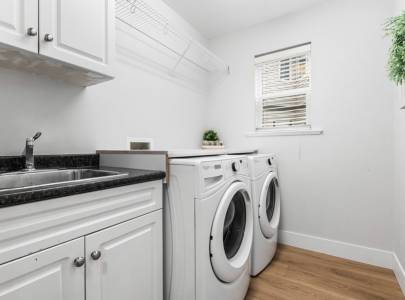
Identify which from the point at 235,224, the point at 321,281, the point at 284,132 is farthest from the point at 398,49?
the point at 321,281

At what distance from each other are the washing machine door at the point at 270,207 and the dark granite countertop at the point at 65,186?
0.99m

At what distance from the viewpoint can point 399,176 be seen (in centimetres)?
166

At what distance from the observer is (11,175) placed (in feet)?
3.54

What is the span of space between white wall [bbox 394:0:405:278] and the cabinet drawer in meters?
1.74

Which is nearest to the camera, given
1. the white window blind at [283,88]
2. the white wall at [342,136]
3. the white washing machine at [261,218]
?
the white washing machine at [261,218]

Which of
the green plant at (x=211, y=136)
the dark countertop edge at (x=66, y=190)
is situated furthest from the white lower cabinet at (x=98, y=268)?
the green plant at (x=211, y=136)

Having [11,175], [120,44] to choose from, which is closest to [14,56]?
[11,175]

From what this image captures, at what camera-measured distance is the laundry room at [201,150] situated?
2.94 feet

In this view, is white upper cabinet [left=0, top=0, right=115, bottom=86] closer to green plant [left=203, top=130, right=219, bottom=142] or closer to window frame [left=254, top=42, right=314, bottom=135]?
green plant [left=203, top=130, right=219, bottom=142]

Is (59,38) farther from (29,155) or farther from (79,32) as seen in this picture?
(29,155)

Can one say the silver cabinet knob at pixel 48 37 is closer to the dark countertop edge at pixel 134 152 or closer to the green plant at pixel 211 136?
the dark countertop edge at pixel 134 152

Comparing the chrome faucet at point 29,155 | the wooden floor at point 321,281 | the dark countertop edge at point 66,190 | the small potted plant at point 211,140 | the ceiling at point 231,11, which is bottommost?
the wooden floor at point 321,281

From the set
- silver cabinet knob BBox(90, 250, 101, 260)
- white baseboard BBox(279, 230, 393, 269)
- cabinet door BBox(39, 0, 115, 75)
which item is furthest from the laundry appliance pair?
white baseboard BBox(279, 230, 393, 269)

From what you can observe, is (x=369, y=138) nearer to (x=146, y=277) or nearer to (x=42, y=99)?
(x=146, y=277)
